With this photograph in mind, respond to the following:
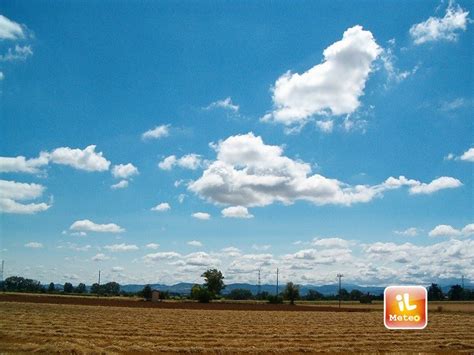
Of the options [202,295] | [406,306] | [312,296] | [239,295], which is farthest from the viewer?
[239,295]

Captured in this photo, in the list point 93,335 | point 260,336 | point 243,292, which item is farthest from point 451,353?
point 243,292

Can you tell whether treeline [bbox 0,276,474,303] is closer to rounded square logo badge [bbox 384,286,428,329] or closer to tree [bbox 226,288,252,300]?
tree [bbox 226,288,252,300]

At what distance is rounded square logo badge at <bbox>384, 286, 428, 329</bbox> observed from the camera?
1306 centimetres

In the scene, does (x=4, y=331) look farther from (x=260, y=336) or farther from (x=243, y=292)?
(x=243, y=292)

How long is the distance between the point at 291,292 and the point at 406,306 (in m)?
130

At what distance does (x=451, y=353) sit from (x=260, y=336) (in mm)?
13212

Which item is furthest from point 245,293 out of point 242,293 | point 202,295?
point 202,295

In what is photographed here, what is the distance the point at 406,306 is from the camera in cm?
1316

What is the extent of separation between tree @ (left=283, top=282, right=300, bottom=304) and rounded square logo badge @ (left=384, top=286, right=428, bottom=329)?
12940 centimetres

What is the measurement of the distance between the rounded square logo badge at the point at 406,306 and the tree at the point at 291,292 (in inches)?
5095

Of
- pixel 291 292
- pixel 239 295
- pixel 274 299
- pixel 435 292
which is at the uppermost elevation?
pixel 291 292

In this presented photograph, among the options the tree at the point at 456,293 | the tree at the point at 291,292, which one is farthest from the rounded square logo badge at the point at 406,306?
the tree at the point at 456,293

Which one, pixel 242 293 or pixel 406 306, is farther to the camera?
pixel 242 293

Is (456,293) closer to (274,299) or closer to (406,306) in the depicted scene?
(274,299)
